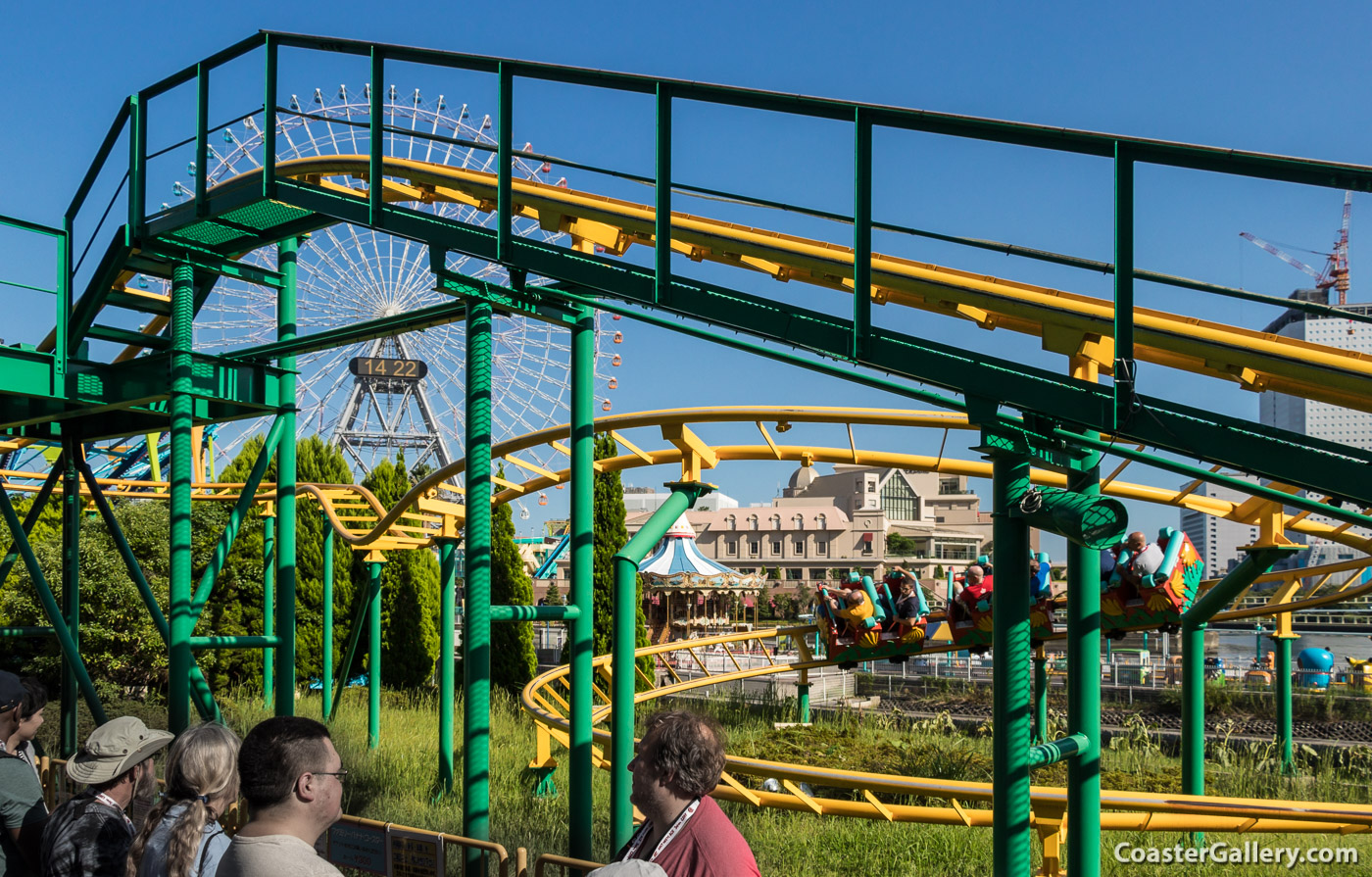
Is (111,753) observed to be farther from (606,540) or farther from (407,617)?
(407,617)

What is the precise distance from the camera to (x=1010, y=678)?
4230 millimetres

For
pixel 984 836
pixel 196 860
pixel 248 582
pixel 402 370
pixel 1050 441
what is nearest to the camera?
pixel 196 860

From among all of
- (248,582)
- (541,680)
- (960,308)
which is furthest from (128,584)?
(960,308)

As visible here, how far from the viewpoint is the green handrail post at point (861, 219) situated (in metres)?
4.50

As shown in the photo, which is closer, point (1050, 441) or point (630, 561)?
point (1050, 441)

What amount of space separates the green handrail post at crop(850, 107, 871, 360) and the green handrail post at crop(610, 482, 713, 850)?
2085 mm

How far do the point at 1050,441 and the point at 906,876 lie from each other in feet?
13.7

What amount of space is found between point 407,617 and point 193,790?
60.2 feet

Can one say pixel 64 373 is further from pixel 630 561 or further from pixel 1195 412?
pixel 1195 412

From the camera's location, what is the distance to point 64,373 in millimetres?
7785

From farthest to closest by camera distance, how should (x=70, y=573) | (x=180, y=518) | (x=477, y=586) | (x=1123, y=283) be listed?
(x=70, y=573)
(x=180, y=518)
(x=477, y=586)
(x=1123, y=283)

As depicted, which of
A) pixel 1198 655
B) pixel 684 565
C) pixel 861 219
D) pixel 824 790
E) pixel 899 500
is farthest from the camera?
pixel 899 500

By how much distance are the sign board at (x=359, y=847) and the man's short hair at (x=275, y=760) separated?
8.09 feet

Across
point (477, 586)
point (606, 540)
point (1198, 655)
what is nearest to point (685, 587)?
point (606, 540)
